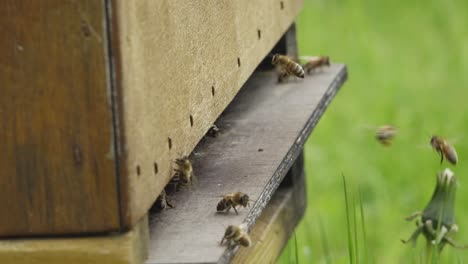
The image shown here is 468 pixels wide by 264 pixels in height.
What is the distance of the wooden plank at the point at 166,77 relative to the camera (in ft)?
8.48

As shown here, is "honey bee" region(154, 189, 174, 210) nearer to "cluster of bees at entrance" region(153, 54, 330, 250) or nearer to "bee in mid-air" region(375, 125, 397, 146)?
"cluster of bees at entrance" region(153, 54, 330, 250)

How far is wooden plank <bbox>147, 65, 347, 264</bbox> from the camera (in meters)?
2.86

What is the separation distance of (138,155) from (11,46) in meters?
0.34

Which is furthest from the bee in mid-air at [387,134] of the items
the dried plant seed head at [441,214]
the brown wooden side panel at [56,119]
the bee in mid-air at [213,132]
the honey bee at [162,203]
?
the brown wooden side panel at [56,119]

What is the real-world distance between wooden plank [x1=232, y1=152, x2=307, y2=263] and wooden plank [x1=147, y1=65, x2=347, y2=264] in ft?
0.86

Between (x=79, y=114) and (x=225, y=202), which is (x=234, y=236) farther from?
(x=79, y=114)

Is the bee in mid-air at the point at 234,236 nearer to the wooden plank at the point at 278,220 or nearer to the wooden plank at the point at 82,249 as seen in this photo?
the wooden plank at the point at 82,249

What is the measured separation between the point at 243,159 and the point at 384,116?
12.1ft

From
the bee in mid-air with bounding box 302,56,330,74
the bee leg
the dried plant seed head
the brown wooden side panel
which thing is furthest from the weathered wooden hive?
the bee in mid-air with bounding box 302,56,330,74

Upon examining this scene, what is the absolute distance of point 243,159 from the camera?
3561 millimetres

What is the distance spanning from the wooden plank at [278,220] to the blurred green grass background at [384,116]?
0.52 ft

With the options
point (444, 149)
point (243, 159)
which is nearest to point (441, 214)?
point (243, 159)

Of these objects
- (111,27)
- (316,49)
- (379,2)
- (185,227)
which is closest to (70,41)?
(111,27)

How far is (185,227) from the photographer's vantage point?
9.74 ft
